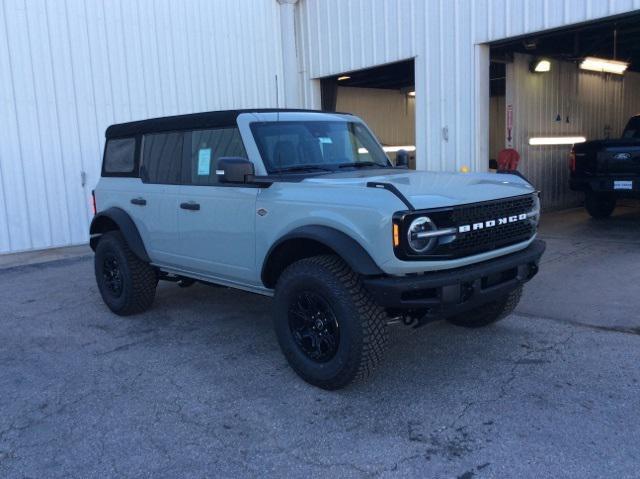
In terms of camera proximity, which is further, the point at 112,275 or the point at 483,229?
the point at 112,275

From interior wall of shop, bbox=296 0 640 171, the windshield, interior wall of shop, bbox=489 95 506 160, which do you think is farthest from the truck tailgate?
interior wall of shop, bbox=489 95 506 160

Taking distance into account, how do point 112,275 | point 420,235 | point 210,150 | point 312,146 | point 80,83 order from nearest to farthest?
point 420,235
point 312,146
point 210,150
point 112,275
point 80,83

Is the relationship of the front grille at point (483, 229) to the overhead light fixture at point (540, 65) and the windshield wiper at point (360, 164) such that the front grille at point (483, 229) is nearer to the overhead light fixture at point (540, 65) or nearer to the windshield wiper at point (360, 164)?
the windshield wiper at point (360, 164)

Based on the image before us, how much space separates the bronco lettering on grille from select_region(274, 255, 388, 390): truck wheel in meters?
0.74

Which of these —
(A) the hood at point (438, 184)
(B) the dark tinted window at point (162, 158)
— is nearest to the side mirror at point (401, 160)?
(A) the hood at point (438, 184)

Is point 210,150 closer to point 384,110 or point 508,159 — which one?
point 508,159

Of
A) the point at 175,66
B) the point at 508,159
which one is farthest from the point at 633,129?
the point at 175,66

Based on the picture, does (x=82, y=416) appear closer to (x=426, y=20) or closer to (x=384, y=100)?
(x=426, y=20)

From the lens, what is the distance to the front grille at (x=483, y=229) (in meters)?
3.62

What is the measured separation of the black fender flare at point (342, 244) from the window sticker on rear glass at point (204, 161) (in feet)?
3.98

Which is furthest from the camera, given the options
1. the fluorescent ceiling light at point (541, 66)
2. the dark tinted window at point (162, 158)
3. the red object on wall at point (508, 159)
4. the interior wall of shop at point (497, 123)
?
the interior wall of shop at point (497, 123)

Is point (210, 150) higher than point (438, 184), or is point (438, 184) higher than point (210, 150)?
point (210, 150)

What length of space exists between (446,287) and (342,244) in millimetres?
691

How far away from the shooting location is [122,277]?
227 inches
